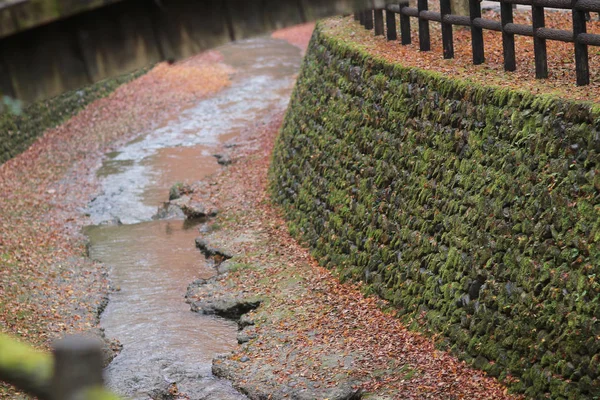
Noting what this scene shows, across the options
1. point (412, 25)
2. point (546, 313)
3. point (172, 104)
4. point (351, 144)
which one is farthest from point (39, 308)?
point (172, 104)

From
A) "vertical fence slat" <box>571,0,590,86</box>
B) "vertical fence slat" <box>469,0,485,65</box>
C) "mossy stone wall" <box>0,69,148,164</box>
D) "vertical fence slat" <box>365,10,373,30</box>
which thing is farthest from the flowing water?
"vertical fence slat" <box>571,0,590,86</box>

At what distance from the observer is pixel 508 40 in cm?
1316

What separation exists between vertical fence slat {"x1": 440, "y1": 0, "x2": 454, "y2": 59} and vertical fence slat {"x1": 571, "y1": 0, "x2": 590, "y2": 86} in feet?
11.5

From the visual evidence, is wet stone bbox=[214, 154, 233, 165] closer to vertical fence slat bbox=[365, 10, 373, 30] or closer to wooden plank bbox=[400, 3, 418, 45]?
vertical fence slat bbox=[365, 10, 373, 30]

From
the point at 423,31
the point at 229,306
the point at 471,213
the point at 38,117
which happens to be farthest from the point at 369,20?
the point at 38,117

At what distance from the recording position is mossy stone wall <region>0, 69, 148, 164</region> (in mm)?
26547

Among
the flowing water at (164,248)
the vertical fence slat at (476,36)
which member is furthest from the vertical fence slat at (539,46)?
the flowing water at (164,248)

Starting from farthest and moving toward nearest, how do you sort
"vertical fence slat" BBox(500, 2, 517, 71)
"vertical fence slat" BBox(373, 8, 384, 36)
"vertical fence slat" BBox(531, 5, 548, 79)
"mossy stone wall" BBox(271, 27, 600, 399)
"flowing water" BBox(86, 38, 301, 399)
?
"vertical fence slat" BBox(373, 8, 384, 36), "flowing water" BBox(86, 38, 301, 399), "vertical fence slat" BBox(500, 2, 517, 71), "vertical fence slat" BBox(531, 5, 548, 79), "mossy stone wall" BBox(271, 27, 600, 399)

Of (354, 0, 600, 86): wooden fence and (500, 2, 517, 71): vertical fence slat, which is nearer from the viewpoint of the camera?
(354, 0, 600, 86): wooden fence

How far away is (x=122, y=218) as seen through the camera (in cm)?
2255

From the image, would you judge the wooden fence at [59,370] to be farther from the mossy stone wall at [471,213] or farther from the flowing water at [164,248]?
the flowing water at [164,248]

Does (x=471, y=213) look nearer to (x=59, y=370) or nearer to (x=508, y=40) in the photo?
(x=508, y=40)

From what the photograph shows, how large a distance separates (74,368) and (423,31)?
14.3 m

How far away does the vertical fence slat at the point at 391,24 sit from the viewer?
58.0 feet
